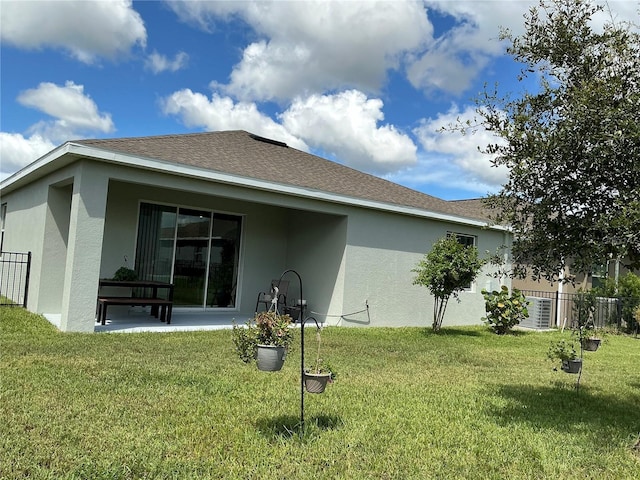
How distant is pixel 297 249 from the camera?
12.8 m

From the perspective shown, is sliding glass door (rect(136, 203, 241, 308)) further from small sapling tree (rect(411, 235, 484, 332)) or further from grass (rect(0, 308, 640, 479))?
small sapling tree (rect(411, 235, 484, 332))

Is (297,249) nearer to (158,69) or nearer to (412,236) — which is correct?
(412,236)

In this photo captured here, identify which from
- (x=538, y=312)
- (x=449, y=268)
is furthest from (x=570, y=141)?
(x=538, y=312)

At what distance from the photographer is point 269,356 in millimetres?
3787

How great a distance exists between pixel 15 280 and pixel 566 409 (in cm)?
1199

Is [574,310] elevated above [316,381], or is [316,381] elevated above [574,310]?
[574,310]

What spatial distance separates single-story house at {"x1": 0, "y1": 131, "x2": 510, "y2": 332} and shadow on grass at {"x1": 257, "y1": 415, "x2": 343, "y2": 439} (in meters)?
5.26

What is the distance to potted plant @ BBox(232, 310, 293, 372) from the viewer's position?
12.5 ft

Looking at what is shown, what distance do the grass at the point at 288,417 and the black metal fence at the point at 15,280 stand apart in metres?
3.33

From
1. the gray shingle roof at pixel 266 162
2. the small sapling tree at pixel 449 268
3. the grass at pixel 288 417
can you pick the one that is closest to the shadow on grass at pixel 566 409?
the grass at pixel 288 417

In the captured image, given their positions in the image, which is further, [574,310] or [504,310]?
[574,310]

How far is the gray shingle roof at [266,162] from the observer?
918cm

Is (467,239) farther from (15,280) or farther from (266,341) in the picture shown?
(15,280)

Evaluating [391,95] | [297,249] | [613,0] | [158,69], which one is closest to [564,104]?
[613,0]
